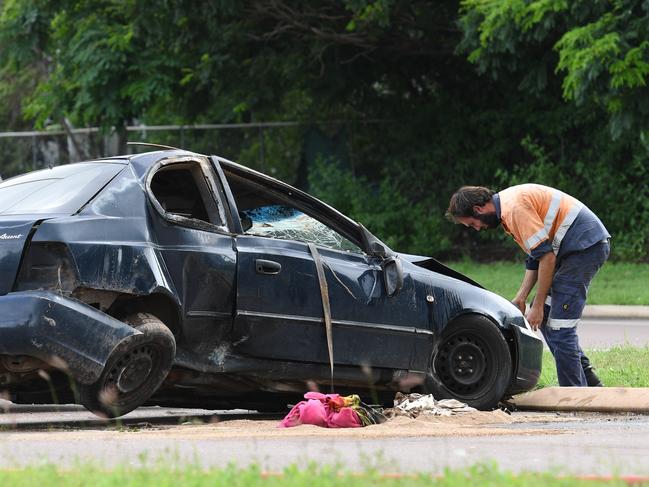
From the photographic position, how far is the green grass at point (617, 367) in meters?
9.58

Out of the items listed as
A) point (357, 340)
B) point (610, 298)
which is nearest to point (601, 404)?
point (357, 340)

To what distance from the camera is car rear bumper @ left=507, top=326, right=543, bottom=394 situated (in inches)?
338

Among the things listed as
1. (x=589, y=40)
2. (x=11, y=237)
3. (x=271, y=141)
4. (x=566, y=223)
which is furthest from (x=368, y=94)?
(x=11, y=237)

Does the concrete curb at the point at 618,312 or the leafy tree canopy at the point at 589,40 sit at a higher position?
the leafy tree canopy at the point at 589,40

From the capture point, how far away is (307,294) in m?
7.77

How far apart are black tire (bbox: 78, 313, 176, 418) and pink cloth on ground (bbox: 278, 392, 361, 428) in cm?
75

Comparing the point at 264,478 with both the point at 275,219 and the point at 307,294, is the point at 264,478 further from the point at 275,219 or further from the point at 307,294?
the point at 275,219

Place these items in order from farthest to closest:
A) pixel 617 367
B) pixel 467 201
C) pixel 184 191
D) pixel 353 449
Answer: pixel 617 367 → pixel 467 201 → pixel 184 191 → pixel 353 449

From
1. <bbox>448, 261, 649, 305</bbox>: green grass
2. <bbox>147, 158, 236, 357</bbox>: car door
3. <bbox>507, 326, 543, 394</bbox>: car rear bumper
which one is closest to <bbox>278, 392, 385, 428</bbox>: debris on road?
<bbox>147, 158, 236, 357</bbox>: car door

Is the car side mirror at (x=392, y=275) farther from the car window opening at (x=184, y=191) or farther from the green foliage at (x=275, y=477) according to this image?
the green foliage at (x=275, y=477)

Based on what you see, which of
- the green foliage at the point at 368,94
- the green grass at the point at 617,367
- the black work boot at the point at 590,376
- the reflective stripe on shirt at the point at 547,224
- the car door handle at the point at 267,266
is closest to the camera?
the car door handle at the point at 267,266

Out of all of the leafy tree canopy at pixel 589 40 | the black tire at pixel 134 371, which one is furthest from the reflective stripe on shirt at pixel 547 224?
the leafy tree canopy at pixel 589 40

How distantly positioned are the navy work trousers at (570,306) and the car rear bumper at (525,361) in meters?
0.34

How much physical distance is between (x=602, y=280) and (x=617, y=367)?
933 cm
